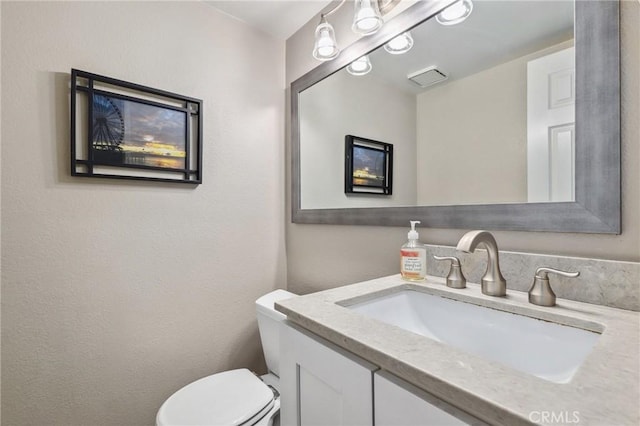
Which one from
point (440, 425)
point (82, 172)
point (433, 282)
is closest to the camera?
Answer: point (440, 425)

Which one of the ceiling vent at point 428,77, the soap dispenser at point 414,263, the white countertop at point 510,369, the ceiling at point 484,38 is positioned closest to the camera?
the white countertop at point 510,369

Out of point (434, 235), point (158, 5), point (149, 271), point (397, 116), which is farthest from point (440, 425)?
point (158, 5)

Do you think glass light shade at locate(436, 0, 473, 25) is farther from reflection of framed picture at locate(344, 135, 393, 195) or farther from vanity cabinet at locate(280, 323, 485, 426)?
vanity cabinet at locate(280, 323, 485, 426)

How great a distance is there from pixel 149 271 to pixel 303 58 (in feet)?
4.39

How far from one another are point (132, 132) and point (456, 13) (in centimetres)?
131

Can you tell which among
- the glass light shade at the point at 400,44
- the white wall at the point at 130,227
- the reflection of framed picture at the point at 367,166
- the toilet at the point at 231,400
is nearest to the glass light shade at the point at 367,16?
the glass light shade at the point at 400,44

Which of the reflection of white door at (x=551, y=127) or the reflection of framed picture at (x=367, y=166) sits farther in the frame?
the reflection of framed picture at (x=367, y=166)

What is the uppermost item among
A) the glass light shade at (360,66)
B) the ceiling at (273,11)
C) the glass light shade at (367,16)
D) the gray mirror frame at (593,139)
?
the ceiling at (273,11)

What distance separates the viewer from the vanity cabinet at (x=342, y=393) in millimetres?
407

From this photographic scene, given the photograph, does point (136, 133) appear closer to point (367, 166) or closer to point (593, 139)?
point (367, 166)

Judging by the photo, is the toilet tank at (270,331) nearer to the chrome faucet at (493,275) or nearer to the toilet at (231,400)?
the toilet at (231,400)

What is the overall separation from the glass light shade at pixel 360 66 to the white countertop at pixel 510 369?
1.04 metres

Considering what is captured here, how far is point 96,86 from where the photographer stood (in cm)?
114

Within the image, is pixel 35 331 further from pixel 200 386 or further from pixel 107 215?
pixel 200 386
